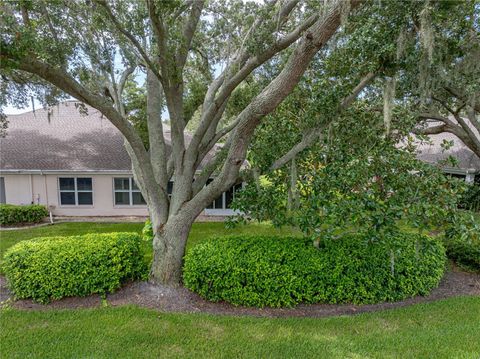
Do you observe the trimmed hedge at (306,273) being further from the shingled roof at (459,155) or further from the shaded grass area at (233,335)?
the shingled roof at (459,155)

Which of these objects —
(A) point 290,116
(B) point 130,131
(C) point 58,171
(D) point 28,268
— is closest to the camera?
(D) point 28,268

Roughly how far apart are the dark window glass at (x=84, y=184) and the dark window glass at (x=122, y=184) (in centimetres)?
113

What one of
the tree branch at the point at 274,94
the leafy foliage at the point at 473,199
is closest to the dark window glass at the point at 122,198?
the tree branch at the point at 274,94

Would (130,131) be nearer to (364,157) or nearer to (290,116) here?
(290,116)

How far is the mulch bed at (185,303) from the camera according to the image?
478 centimetres

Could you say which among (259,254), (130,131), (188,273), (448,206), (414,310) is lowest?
(414,310)

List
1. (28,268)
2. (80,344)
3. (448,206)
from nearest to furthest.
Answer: (80,344)
(448,206)
(28,268)

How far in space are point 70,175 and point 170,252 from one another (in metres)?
9.13

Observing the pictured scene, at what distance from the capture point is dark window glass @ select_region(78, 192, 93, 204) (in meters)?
12.5

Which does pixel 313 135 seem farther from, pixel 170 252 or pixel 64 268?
pixel 64 268

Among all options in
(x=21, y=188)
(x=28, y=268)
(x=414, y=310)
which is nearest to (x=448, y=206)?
(x=414, y=310)

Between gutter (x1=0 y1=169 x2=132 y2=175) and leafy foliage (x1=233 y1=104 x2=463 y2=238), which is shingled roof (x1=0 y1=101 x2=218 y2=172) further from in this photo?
leafy foliage (x1=233 y1=104 x2=463 y2=238)

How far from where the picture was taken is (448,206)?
14.9 ft

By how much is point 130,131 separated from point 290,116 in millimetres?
3201
